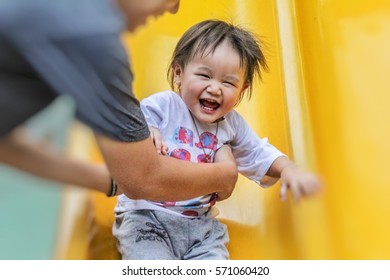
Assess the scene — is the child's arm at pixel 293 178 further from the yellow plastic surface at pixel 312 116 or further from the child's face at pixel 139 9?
the child's face at pixel 139 9

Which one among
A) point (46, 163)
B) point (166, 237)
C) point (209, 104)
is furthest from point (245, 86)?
point (46, 163)

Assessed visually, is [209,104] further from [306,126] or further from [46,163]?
[46,163]

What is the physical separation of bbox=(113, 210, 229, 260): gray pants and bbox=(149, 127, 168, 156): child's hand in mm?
74

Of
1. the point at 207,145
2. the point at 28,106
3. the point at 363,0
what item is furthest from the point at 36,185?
the point at 363,0

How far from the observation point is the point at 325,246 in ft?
2.31

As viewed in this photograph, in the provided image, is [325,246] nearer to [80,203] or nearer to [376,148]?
[376,148]

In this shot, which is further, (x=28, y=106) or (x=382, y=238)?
(x=382, y=238)

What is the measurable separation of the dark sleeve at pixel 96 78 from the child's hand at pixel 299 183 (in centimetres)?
20

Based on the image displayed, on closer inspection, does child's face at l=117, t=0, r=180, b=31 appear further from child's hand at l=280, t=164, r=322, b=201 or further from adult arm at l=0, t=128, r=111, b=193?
child's hand at l=280, t=164, r=322, b=201

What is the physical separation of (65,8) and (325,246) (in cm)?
40

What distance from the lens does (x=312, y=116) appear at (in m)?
0.81

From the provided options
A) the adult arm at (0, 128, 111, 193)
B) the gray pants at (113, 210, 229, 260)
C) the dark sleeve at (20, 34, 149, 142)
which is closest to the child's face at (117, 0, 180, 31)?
the dark sleeve at (20, 34, 149, 142)

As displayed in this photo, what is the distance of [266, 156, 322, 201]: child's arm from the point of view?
0.72m

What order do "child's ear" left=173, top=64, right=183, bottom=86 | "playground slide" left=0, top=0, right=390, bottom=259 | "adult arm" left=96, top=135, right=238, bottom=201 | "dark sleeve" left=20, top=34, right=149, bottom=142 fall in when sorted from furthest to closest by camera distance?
"child's ear" left=173, top=64, right=183, bottom=86
"playground slide" left=0, top=0, right=390, bottom=259
"adult arm" left=96, top=135, right=238, bottom=201
"dark sleeve" left=20, top=34, right=149, bottom=142
